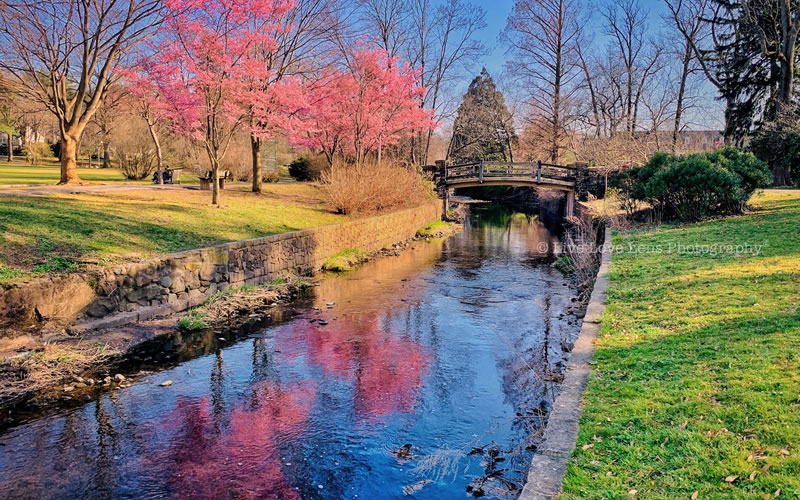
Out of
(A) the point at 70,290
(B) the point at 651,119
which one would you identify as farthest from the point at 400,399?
(B) the point at 651,119

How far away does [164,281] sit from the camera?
10.3 meters

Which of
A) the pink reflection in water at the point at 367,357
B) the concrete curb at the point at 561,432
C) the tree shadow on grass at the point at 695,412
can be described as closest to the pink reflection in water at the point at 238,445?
the pink reflection in water at the point at 367,357

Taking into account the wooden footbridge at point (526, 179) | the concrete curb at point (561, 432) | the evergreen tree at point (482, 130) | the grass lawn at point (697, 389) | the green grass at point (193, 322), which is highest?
the evergreen tree at point (482, 130)

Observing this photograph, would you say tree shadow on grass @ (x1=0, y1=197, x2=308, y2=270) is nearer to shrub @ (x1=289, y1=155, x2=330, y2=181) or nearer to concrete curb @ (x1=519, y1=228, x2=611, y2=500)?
concrete curb @ (x1=519, y1=228, x2=611, y2=500)

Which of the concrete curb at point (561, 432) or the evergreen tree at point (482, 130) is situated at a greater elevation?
the evergreen tree at point (482, 130)

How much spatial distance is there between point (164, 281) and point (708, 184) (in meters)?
14.1

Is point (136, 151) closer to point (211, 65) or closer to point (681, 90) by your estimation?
point (211, 65)

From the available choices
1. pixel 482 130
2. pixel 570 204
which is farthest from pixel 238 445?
pixel 482 130

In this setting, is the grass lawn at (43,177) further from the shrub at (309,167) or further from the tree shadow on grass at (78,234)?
the tree shadow on grass at (78,234)

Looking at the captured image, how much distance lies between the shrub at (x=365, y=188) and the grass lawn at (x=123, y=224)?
0.75 meters

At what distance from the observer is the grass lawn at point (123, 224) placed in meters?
9.37

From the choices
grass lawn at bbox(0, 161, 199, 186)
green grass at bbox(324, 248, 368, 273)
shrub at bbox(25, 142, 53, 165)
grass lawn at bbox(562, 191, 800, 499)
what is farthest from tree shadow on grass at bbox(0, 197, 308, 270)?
shrub at bbox(25, 142, 53, 165)

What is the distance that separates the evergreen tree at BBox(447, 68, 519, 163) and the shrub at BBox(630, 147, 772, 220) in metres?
19.4

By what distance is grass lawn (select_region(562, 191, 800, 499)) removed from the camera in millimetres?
3648
